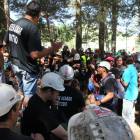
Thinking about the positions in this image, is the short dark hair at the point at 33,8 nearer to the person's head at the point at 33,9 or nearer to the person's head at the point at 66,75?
the person's head at the point at 33,9

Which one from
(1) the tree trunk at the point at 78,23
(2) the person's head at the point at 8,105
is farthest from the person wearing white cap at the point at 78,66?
(2) the person's head at the point at 8,105

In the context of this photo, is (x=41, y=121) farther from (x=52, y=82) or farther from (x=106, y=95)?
(x=106, y=95)

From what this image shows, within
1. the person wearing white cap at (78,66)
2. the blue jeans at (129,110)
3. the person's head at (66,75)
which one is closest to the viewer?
the person's head at (66,75)

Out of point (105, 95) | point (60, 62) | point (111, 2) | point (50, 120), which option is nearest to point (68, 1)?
point (111, 2)

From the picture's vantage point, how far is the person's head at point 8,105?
1.39 metres

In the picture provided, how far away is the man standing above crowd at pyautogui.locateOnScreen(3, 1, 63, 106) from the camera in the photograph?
8.70 feet

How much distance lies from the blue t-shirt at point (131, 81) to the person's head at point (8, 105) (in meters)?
3.53

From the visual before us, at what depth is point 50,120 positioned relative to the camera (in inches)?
76.8

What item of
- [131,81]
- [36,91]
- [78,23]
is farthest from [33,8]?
[78,23]

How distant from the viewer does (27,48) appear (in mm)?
2770

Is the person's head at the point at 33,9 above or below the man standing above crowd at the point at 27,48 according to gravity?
above

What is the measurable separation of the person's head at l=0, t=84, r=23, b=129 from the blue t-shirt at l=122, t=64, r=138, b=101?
3.53 m

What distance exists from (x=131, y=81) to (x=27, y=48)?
9.97ft

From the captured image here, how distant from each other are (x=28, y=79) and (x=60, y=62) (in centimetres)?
451
